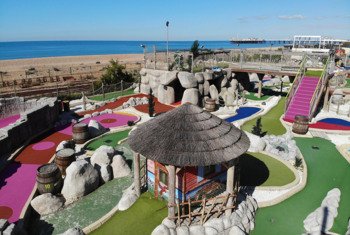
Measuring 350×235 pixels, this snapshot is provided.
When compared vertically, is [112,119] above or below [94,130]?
below

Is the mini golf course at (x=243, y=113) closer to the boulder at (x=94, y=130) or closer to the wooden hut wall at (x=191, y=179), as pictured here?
the boulder at (x=94, y=130)

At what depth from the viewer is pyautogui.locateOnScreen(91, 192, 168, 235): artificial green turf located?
1066 centimetres

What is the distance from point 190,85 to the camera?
28.8 meters

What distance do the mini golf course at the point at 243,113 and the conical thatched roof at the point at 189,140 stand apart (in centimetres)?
1456

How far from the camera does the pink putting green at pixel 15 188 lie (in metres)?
11.9

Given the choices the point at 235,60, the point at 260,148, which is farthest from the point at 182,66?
the point at 260,148

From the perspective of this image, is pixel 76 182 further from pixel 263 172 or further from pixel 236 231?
pixel 263 172

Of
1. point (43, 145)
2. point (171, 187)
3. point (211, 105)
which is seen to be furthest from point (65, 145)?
point (211, 105)

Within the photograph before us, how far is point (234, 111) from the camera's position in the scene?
28.1 m

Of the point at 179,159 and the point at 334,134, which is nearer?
the point at 179,159

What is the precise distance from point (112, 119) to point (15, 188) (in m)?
11.9

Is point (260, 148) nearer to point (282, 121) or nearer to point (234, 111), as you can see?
point (282, 121)

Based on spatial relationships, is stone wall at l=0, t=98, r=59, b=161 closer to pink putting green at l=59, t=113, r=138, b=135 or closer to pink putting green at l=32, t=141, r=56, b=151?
pink putting green at l=32, t=141, r=56, b=151

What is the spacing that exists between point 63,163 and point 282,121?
703 inches
